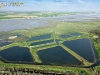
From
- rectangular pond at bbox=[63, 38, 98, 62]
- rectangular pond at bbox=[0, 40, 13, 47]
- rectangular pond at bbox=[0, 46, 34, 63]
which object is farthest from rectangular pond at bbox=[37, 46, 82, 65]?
rectangular pond at bbox=[0, 40, 13, 47]

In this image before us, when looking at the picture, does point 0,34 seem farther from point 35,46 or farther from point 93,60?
point 93,60

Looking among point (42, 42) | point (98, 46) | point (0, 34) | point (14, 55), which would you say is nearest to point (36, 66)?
point (14, 55)

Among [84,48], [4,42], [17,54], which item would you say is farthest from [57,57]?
[4,42]

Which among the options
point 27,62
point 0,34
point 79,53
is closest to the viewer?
point 27,62

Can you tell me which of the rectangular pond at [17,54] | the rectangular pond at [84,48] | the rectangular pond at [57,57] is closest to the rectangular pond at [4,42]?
the rectangular pond at [17,54]

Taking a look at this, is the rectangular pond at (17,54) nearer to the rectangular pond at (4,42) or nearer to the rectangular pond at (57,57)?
the rectangular pond at (57,57)

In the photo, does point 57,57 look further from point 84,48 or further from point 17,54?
point 84,48
